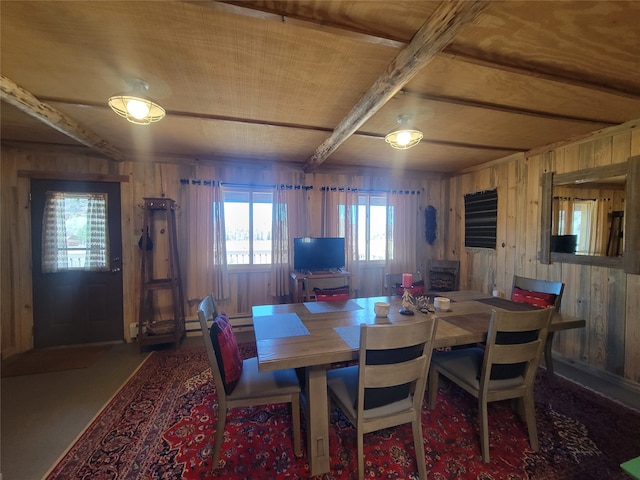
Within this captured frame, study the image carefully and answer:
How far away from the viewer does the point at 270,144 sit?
119 inches

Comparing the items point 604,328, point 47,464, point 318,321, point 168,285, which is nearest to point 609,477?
point 604,328

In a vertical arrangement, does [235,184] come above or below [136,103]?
below

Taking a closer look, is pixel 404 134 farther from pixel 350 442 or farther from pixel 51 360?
pixel 51 360

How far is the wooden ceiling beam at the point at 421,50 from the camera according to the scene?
1.12 meters

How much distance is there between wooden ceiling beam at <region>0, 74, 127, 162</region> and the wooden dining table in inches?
88.8

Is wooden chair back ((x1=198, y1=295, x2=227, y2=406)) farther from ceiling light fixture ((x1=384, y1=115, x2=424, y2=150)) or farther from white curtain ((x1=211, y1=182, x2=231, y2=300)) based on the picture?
white curtain ((x1=211, y1=182, x2=231, y2=300))

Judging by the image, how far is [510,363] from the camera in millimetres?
1621

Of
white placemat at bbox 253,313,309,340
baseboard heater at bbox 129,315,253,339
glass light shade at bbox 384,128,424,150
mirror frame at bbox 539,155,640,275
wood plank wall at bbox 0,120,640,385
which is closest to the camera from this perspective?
white placemat at bbox 253,313,309,340

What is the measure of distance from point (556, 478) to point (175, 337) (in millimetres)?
3491

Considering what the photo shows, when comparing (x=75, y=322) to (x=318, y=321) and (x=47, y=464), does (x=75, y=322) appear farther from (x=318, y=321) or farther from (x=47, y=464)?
(x=318, y=321)

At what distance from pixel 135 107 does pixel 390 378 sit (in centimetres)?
233

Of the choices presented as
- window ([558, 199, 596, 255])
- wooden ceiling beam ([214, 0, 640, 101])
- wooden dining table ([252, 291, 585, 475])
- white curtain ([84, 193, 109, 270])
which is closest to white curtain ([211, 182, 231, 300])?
white curtain ([84, 193, 109, 270])

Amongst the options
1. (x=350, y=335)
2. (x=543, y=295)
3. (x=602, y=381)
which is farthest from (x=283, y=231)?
(x=602, y=381)

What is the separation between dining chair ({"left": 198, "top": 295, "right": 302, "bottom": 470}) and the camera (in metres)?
1.52
